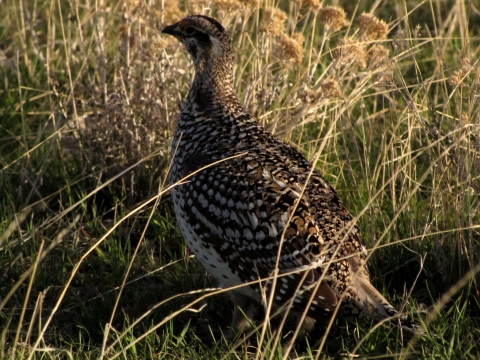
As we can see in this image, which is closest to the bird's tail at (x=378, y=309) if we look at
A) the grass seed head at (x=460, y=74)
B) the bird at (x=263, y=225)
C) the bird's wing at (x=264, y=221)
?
the bird at (x=263, y=225)

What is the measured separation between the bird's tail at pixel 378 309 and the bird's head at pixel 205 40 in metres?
1.65

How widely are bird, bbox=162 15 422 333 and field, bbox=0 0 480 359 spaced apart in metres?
0.17

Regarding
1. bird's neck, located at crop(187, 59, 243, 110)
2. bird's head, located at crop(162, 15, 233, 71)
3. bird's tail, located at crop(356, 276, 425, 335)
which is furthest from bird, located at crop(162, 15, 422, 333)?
bird's head, located at crop(162, 15, 233, 71)

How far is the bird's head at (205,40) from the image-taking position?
4762mm

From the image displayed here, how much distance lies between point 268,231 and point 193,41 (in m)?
1.48

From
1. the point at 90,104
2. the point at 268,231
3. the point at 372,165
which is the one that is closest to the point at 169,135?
the point at 90,104

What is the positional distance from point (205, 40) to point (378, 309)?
195cm

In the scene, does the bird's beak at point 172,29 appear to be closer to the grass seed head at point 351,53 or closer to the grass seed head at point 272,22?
the grass seed head at point 272,22

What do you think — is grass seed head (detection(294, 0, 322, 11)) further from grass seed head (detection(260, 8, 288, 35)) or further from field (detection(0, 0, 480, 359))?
grass seed head (detection(260, 8, 288, 35))

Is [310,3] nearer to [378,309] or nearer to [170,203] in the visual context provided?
[170,203]

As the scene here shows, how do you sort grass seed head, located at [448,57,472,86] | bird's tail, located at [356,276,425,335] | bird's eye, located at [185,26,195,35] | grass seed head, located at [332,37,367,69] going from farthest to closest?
bird's eye, located at [185,26,195,35]
grass seed head, located at [332,37,367,69]
grass seed head, located at [448,57,472,86]
bird's tail, located at [356,276,425,335]

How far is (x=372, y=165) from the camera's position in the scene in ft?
18.0

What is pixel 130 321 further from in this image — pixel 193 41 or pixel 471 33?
pixel 471 33

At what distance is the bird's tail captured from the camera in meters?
3.82
